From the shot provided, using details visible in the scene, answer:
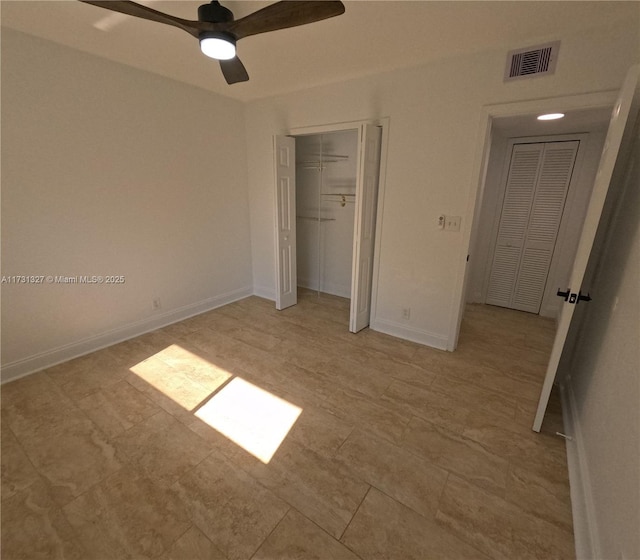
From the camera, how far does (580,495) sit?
1.46m

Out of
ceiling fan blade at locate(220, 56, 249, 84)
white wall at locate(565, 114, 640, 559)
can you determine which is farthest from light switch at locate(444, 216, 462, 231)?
ceiling fan blade at locate(220, 56, 249, 84)

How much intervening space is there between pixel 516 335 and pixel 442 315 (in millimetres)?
1100

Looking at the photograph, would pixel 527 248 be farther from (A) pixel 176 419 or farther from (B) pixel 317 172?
(A) pixel 176 419

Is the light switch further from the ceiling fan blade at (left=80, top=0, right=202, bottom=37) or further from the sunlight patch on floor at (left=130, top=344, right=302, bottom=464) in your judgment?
the ceiling fan blade at (left=80, top=0, right=202, bottom=37)

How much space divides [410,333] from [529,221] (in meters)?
2.26

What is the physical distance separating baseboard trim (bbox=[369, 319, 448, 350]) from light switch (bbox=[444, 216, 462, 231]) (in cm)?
105

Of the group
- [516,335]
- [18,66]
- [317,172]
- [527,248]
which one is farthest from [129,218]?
[527,248]

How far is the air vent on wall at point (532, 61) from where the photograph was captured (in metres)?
1.98

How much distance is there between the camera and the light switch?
2552 millimetres

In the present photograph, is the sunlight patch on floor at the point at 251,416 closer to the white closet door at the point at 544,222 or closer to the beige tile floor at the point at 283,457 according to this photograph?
the beige tile floor at the point at 283,457

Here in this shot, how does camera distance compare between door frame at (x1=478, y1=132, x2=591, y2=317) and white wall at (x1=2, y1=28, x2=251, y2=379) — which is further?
door frame at (x1=478, y1=132, x2=591, y2=317)

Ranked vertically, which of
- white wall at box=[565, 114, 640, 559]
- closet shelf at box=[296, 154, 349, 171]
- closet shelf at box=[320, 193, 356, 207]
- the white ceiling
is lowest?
white wall at box=[565, 114, 640, 559]

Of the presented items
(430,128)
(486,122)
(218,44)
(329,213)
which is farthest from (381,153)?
(218,44)

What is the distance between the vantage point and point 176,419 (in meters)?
1.99
